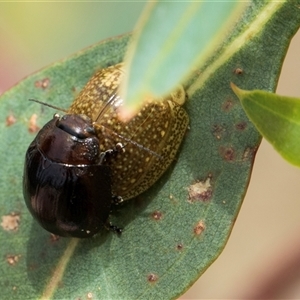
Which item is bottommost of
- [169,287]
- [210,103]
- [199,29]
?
[169,287]

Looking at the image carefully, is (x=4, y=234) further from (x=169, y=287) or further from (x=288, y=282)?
(x=288, y=282)

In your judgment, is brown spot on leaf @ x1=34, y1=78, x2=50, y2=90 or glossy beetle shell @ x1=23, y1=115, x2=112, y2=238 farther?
brown spot on leaf @ x1=34, y1=78, x2=50, y2=90

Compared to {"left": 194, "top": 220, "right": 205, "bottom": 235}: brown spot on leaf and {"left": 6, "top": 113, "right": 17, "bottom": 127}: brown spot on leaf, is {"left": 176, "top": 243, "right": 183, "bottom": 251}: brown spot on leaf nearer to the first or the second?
{"left": 194, "top": 220, "right": 205, "bottom": 235}: brown spot on leaf

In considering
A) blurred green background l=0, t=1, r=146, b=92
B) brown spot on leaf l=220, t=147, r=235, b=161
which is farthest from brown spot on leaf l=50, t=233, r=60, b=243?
blurred green background l=0, t=1, r=146, b=92

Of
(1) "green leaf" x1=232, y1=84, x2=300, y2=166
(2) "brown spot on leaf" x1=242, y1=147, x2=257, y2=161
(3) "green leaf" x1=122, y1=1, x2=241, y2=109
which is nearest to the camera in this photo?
(3) "green leaf" x1=122, y1=1, x2=241, y2=109

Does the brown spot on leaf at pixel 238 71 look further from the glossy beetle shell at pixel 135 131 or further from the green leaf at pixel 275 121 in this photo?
the green leaf at pixel 275 121

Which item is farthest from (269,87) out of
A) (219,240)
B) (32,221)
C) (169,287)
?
(32,221)
